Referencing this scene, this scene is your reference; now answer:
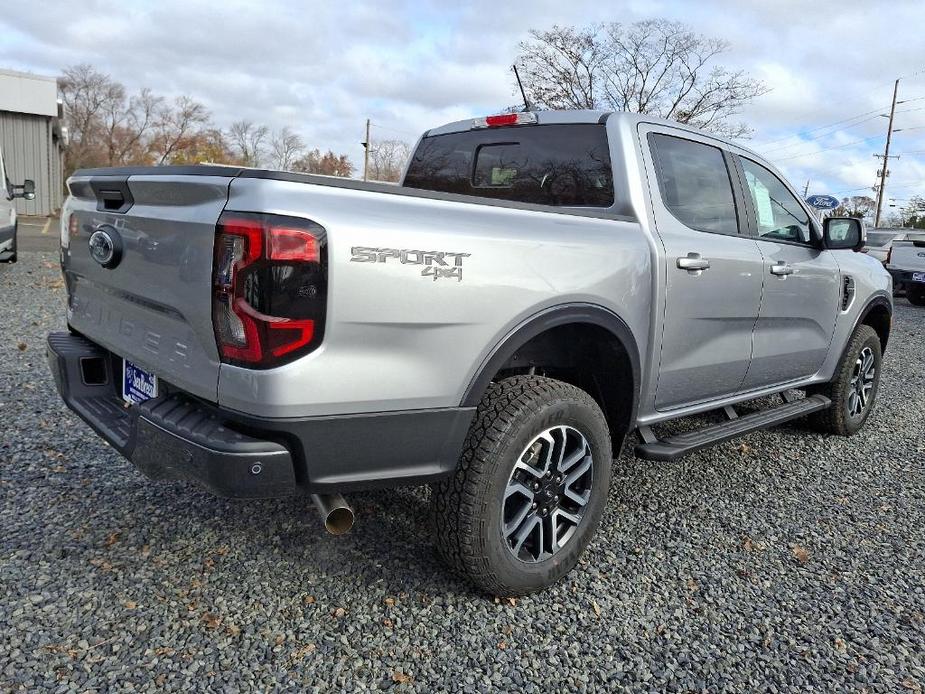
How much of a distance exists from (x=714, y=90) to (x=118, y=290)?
27.1 meters

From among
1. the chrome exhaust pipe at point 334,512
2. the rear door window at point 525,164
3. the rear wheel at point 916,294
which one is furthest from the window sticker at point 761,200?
the rear wheel at point 916,294

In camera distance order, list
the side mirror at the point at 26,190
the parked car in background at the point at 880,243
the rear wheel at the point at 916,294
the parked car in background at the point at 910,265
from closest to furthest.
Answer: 1. the side mirror at the point at 26,190
2. the parked car in background at the point at 910,265
3. the rear wheel at the point at 916,294
4. the parked car in background at the point at 880,243

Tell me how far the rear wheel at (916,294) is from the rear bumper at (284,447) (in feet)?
48.9

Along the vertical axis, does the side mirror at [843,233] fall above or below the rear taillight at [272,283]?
above

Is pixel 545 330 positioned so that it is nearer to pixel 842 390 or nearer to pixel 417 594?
pixel 417 594

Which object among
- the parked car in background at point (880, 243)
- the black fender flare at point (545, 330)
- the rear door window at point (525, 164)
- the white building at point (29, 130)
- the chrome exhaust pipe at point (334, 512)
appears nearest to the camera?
the chrome exhaust pipe at point (334, 512)

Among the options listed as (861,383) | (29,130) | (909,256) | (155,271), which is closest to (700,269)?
(155,271)

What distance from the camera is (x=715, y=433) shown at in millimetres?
3512

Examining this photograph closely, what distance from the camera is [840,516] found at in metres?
3.62

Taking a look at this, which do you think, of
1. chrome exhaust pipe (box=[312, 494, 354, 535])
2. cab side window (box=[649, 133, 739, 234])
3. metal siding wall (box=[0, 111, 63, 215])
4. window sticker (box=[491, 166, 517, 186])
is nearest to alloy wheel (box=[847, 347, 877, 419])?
cab side window (box=[649, 133, 739, 234])

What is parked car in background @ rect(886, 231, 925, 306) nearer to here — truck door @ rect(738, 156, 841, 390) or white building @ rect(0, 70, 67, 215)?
truck door @ rect(738, 156, 841, 390)

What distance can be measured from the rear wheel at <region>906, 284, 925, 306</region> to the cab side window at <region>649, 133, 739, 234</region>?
1283 cm

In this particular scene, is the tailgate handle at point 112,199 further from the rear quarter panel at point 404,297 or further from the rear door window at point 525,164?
the rear door window at point 525,164

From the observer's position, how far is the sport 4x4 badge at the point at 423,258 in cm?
199
